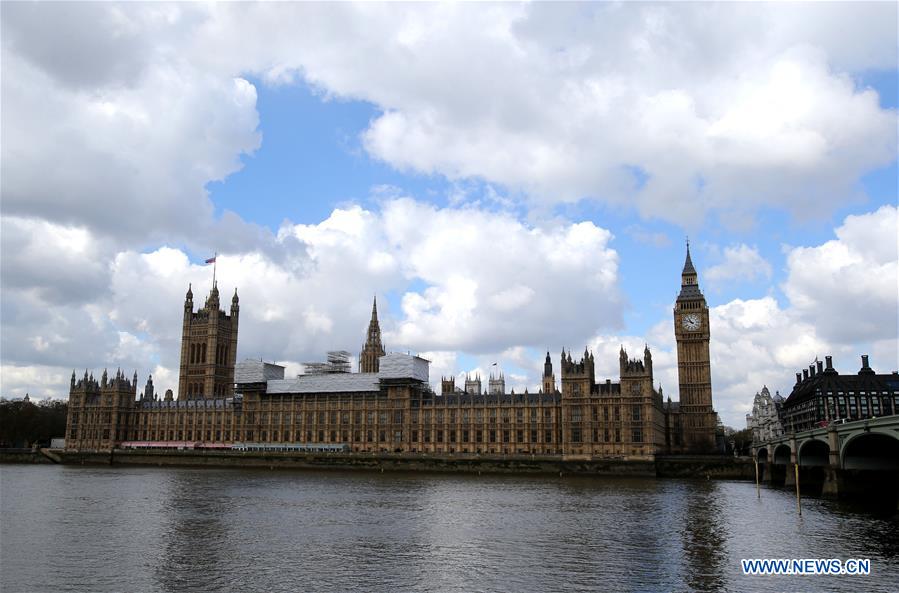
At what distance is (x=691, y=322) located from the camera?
17788 centimetres

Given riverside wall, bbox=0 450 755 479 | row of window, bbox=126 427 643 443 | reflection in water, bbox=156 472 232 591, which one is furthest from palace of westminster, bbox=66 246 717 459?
reflection in water, bbox=156 472 232 591

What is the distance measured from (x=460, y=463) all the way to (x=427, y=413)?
23.2 m

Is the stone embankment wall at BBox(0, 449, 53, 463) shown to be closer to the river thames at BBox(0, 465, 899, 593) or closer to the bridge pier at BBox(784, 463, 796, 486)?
the river thames at BBox(0, 465, 899, 593)

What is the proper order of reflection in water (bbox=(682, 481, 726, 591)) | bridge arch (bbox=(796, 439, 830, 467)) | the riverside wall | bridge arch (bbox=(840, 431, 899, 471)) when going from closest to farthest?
reflection in water (bbox=(682, 481, 726, 591))
bridge arch (bbox=(840, 431, 899, 471))
bridge arch (bbox=(796, 439, 830, 467))
the riverside wall

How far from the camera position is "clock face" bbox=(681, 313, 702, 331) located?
177m

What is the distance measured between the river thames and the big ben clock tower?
292ft

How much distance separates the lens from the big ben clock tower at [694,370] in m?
169

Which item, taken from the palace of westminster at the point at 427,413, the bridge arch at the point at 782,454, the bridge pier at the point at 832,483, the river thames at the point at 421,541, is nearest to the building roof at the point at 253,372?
the palace of westminster at the point at 427,413

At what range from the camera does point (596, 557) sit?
4366 cm

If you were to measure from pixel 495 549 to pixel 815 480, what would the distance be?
71.4 meters

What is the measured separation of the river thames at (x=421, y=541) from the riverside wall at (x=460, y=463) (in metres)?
45.9

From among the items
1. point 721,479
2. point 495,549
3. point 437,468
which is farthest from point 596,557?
point 437,468

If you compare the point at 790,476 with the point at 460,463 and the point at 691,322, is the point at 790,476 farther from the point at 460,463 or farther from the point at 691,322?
the point at 691,322

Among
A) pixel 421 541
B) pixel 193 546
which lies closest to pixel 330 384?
pixel 421 541
